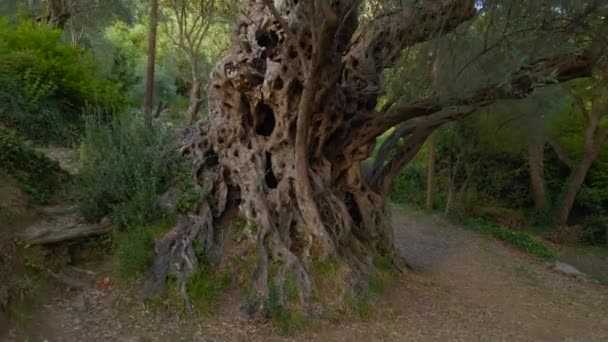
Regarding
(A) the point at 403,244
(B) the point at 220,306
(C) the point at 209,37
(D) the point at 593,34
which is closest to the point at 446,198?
(A) the point at 403,244

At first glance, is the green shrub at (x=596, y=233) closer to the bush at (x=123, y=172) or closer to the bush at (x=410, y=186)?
the bush at (x=410, y=186)

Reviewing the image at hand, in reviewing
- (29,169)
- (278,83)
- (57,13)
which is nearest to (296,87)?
(278,83)

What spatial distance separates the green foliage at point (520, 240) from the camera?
13.3 meters

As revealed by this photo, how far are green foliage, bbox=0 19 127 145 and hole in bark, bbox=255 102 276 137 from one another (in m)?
3.32

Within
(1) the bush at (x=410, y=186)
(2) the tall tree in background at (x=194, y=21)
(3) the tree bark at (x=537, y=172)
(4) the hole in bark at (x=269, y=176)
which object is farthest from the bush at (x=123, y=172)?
(3) the tree bark at (x=537, y=172)

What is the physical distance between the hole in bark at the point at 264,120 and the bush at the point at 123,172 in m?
1.30

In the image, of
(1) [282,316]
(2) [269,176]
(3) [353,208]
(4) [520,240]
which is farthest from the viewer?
(4) [520,240]

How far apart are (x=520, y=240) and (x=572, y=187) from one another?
3.97 metres

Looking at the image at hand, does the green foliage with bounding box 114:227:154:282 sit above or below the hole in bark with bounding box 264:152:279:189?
below

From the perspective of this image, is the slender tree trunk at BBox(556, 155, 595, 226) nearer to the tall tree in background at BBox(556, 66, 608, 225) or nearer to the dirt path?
the tall tree in background at BBox(556, 66, 608, 225)

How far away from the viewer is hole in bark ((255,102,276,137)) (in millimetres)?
7273

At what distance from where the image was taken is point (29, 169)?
626cm

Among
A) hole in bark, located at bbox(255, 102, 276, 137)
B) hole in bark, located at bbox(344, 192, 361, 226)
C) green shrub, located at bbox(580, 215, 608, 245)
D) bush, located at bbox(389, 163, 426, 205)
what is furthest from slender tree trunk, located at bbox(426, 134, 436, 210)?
hole in bark, located at bbox(255, 102, 276, 137)

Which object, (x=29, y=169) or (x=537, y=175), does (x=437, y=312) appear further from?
(x=537, y=175)
